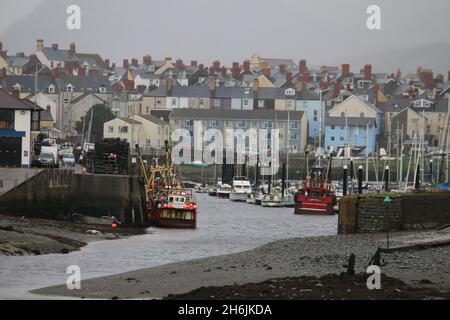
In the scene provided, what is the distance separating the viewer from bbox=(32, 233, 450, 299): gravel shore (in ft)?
102

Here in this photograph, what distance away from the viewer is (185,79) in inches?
6644

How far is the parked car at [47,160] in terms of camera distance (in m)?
63.9

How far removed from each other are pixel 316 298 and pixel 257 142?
358 feet

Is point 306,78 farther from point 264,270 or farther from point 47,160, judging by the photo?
point 264,270

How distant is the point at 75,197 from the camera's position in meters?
56.7

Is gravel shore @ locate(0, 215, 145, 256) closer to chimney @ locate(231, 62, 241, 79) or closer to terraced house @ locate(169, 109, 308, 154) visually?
terraced house @ locate(169, 109, 308, 154)

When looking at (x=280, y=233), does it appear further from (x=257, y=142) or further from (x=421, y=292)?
(x=257, y=142)

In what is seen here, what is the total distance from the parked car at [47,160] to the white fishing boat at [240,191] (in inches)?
1280

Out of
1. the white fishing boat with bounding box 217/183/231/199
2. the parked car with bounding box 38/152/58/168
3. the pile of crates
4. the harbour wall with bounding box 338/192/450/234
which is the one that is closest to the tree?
the white fishing boat with bounding box 217/183/231/199

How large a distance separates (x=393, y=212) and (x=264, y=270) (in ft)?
38.5

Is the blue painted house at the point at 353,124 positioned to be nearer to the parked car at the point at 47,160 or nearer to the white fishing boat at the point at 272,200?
the white fishing boat at the point at 272,200

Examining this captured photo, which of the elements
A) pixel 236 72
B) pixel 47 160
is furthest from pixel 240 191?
pixel 236 72

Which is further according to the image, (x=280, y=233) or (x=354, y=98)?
(x=354, y=98)
